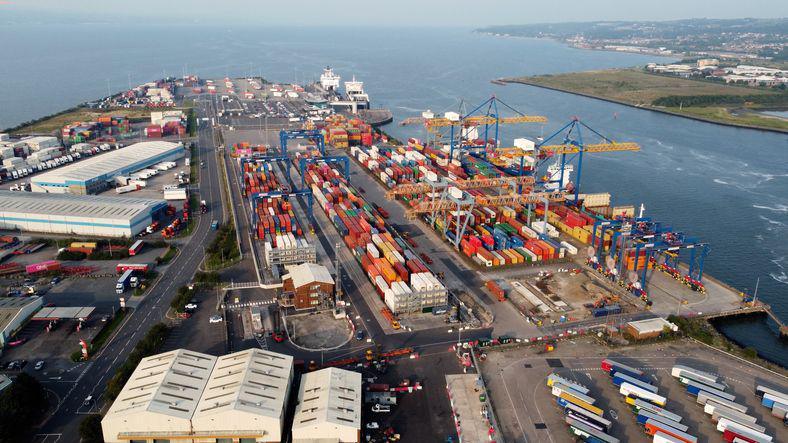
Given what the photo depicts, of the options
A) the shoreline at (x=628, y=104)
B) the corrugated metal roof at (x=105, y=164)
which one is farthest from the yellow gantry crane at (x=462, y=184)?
the shoreline at (x=628, y=104)

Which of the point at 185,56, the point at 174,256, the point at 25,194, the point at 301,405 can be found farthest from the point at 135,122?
the point at 185,56

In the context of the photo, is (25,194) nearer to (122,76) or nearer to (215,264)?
Result: (215,264)

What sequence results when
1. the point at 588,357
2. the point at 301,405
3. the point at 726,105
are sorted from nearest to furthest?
the point at 301,405
the point at 588,357
the point at 726,105

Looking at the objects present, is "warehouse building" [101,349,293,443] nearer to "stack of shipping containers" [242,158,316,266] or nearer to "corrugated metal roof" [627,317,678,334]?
"stack of shipping containers" [242,158,316,266]

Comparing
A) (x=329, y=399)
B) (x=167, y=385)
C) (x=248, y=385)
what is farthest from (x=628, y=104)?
(x=167, y=385)

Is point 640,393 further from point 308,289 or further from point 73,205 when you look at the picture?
point 73,205

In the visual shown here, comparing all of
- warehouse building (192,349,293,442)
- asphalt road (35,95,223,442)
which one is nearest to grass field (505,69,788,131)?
asphalt road (35,95,223,442)
